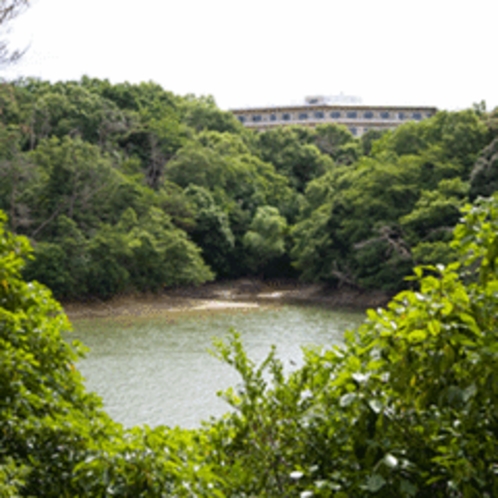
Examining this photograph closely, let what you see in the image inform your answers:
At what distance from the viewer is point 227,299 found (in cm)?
3006

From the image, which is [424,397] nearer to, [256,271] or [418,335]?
[418,335]

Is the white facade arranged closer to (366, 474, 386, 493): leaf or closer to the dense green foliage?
the dense green foliage

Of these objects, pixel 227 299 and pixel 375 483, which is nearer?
pixel 375 483

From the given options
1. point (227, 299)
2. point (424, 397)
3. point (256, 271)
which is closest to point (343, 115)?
point (256, 271)

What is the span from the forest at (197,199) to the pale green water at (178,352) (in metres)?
2.89

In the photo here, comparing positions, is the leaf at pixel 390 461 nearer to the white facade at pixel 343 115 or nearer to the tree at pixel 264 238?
the tree at pixel 264 238

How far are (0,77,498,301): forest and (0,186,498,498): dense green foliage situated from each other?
16.2 metres

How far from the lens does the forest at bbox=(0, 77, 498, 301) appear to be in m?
25.3

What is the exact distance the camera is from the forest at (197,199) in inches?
997

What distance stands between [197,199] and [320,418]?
2931cm

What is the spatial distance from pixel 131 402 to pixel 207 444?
919cm

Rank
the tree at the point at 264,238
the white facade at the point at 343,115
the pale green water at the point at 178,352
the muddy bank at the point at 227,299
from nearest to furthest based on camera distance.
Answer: the pale green water at the point at 178,352 → the muddy bank at the point at 227,299 → the tree at the point at 264,238 → the white facade at the point at 343,115

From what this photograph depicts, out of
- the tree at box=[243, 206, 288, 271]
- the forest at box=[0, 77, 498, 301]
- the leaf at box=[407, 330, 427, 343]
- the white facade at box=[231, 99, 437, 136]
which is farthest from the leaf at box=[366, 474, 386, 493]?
the white facade at box=[231, 99, 437, 136]

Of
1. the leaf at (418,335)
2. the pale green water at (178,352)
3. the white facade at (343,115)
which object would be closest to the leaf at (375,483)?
the leaf at (418,335)
